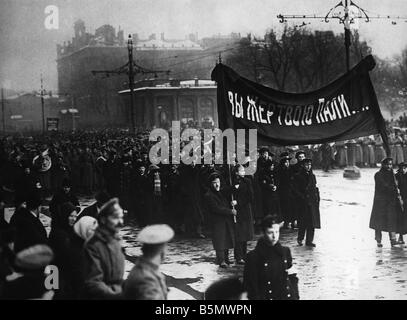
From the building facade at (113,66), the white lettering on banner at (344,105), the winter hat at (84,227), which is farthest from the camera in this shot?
the building facade at (113,66)

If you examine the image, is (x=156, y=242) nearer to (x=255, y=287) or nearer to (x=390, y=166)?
(x=255, y=287)

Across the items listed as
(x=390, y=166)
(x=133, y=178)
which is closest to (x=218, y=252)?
(x=390, y=166)

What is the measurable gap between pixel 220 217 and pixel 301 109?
206 cm

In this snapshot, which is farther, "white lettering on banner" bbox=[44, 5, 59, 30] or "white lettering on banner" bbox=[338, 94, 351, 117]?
"white lettering on banner" bbox=[44, 5, 59, 30]

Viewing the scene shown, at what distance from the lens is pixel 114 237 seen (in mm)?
4586

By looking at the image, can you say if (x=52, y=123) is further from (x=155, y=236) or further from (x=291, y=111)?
(x=155, y=236)

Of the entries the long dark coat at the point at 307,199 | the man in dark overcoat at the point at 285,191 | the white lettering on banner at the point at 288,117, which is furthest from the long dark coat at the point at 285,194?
the white lettering on banner at the point at 288,117

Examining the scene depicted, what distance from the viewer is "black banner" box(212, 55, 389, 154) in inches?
288

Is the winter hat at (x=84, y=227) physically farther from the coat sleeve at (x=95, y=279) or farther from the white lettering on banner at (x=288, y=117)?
the white lettering on banner at (x=288, y=117)

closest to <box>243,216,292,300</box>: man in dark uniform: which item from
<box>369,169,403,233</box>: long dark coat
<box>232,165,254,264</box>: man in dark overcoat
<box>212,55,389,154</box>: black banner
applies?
<box>212,55,389,154</box>: black banner

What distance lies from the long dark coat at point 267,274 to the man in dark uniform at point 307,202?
475 cm

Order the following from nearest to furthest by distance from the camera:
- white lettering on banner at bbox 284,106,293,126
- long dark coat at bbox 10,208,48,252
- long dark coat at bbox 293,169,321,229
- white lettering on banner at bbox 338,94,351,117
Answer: long dark coat at bbox 10,208,48,252 → white lettering on banner at bbox 284,106,293,126 → white lettering on banner at bbox 338,94,351,117 → long dark coat at bbox 293,169,321,229

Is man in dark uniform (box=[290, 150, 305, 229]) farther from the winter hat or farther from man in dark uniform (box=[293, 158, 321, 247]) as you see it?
the winter hat

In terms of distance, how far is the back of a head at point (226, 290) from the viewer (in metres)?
4.68
